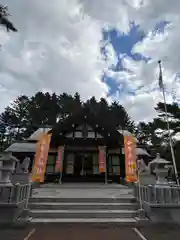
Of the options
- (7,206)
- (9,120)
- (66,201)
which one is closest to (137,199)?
(66,201)

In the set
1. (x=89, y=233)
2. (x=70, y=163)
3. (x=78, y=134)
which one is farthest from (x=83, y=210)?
(x=78, y=134)

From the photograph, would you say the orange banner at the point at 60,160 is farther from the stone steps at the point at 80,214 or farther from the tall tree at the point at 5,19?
the tall tree at the point at 5,19

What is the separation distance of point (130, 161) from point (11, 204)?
230 inches

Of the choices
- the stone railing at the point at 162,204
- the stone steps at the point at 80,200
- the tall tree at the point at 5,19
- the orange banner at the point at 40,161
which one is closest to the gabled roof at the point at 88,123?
the orange banner at the point at 40,161

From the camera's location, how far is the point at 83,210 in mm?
6473

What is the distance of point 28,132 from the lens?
3531cm

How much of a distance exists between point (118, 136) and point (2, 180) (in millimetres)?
9915

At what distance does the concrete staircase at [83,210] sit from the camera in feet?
19.2

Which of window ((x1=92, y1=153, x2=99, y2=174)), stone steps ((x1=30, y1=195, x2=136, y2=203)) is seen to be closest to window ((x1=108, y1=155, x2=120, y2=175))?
window ((x1=92, y1=153, x2=99, y2=174))

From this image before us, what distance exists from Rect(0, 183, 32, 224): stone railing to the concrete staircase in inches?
16.6

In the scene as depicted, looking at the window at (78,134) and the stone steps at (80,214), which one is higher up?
the window at (78,134)

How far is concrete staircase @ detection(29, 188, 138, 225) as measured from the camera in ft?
19.2

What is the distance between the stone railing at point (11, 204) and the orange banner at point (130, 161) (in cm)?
475

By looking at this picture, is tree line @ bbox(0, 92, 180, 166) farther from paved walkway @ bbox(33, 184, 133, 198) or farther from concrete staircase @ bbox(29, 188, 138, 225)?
concrete staircase @ bbox(29, 188, 138, 225)
